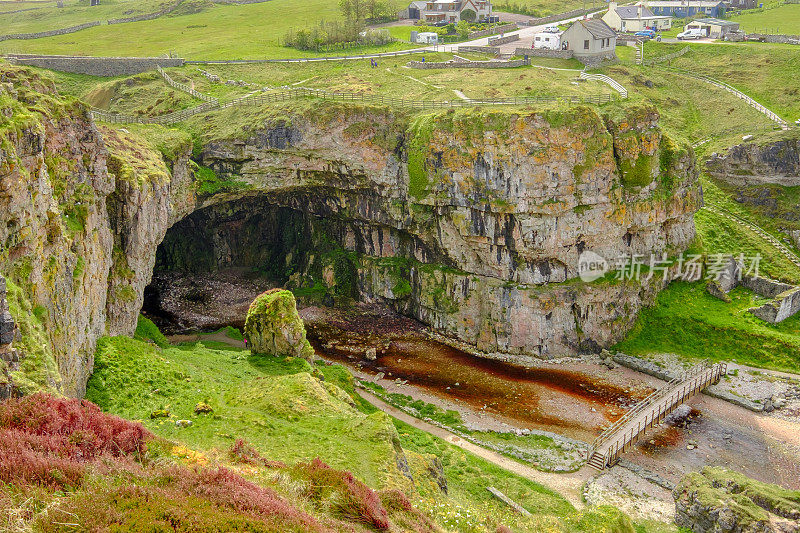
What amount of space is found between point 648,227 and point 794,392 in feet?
60.9

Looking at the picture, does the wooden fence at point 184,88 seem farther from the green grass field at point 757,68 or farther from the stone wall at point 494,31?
the green grass field at point 757,68

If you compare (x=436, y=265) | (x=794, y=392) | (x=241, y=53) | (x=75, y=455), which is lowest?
(x=794, y=392)

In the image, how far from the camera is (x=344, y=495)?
2320 centimetres

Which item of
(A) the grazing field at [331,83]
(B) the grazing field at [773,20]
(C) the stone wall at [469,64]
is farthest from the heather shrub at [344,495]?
(B) the grazing field at [773,20]

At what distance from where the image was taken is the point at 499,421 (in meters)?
50.6

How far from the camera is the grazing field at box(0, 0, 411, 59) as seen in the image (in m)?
89.3

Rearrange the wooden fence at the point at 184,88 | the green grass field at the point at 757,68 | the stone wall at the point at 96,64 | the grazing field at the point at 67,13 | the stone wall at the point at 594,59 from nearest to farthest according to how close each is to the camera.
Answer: the wooden fence at the point at 184,88
the stone wall at the point at 96,64
the green grass field at the point at 757,68
the stone wall at the point at 594,59
the grazing field at the point at 67,13

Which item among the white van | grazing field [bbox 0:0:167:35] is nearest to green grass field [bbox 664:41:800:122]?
the white van

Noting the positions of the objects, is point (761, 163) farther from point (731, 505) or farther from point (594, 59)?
point (731, 505)

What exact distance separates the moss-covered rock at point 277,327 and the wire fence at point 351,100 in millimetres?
25057

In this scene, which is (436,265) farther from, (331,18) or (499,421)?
(331,18)

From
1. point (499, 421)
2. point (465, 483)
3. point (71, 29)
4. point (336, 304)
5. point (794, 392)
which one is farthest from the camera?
point (71, 29)

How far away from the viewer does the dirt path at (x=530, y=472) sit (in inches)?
1660

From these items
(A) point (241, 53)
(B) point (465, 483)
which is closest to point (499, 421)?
(B) point (465, 483)
